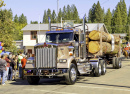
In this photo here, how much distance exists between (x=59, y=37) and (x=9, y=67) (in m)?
3.91

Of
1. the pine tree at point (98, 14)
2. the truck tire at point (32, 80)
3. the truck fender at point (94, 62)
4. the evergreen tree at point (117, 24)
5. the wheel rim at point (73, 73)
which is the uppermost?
the pine tree at point (98, 14)

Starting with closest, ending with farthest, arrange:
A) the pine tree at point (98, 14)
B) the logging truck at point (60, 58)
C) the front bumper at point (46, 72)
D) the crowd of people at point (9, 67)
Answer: the front bumper at point (46, 72)
the logging truck at point (60, 58)
the crowd of people at point (9, 67)
the pine tree at point (98, 14)

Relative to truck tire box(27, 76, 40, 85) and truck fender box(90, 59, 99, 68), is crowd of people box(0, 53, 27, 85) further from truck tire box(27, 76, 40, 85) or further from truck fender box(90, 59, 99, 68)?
truck fender box(90, 59, 99, 68)

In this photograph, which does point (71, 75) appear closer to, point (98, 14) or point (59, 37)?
point (59, 37)

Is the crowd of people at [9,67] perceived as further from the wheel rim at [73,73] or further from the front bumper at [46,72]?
the wheel rim at [73,73]

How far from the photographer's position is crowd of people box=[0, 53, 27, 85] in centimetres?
1461

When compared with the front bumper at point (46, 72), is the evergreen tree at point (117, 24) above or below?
above

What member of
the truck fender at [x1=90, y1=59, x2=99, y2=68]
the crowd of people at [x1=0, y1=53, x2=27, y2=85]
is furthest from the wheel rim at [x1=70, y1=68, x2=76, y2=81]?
the truck fender at [x1=90, y1=59, x2=99, y2=68]

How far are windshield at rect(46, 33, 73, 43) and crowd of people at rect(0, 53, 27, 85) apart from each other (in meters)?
2.22

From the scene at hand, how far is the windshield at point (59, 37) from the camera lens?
606 inches

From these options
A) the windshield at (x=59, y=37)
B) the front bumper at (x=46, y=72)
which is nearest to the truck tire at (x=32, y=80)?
the front bumper at (x=46, y=72)

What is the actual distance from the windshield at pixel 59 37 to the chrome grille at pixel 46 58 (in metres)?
1.74

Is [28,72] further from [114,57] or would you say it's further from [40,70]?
[114,57]

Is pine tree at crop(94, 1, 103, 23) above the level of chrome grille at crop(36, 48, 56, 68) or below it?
above
